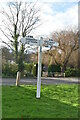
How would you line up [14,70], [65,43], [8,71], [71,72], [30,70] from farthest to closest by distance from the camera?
[71,72], [65,43], [30,70], [14,70], [8,71]

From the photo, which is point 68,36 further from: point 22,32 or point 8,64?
point 8,64

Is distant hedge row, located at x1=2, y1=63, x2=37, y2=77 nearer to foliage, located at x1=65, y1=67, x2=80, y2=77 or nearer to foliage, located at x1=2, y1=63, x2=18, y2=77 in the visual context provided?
foliage, located at x1=2, y1=63, x2=18, y2=77

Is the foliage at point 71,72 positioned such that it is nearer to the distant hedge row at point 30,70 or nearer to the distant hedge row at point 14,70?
the distant hedge row at point 30,70

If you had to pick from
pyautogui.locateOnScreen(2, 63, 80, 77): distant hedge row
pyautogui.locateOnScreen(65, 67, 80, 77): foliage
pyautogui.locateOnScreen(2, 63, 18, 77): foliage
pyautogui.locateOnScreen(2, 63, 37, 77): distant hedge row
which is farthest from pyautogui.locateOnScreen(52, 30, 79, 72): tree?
pyautogui.locateOnScreen(2, 63, 18, 77): foliage

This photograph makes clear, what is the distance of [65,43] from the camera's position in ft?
75.8

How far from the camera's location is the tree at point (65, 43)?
872 inches

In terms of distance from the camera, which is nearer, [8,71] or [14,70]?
[8,71]

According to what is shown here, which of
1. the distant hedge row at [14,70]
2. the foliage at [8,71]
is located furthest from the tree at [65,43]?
the foliage at [8,71]

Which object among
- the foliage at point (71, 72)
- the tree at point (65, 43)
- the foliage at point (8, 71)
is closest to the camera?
the foliage at point (8, 71)

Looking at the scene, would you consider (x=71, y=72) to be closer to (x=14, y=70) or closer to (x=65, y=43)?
(x=65, y=43)

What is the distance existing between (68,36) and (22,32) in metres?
5.56

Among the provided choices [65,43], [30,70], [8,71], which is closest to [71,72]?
[65,43]

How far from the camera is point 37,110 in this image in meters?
4.47

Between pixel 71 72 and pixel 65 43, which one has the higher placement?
pixel 65 43
